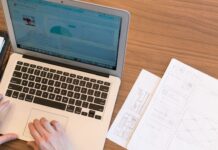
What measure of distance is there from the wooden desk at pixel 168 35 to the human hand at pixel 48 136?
0.18 metres

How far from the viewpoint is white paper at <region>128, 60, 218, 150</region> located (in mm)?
909

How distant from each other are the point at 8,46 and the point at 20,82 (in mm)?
130

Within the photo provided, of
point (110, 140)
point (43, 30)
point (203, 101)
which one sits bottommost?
point (110, 140)

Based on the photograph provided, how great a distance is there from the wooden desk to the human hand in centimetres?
18

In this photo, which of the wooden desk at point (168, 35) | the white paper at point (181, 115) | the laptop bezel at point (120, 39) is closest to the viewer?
the laptop bezel at point (120, 39)

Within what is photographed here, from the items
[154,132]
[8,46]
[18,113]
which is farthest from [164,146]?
[8,46]

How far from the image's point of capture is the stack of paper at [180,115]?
91 centimetres

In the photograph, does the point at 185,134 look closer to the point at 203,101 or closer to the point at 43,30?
the point at 203,101

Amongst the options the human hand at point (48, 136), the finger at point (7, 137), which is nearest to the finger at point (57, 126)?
the human hand at point (48, 136)

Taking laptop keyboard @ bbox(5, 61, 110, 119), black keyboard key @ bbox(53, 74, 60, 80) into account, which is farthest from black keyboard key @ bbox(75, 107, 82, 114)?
black keyboard key @ bbox(53, 74, 60, 80)

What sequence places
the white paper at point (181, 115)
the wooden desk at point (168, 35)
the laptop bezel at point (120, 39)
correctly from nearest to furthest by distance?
the laptop bezel at point (120, 39)
the white paper at point (181, 115)
the wooden desk at point (168, 35)

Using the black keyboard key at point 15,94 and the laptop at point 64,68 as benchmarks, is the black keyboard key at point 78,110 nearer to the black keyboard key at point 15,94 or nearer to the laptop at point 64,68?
the laptop at point 64,68

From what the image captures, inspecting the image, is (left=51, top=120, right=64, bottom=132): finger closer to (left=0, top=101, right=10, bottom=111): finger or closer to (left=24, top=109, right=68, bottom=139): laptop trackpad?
(left=24, top=109, right=68, bottom=139): laptop trackpad

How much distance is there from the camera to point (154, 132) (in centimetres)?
92
